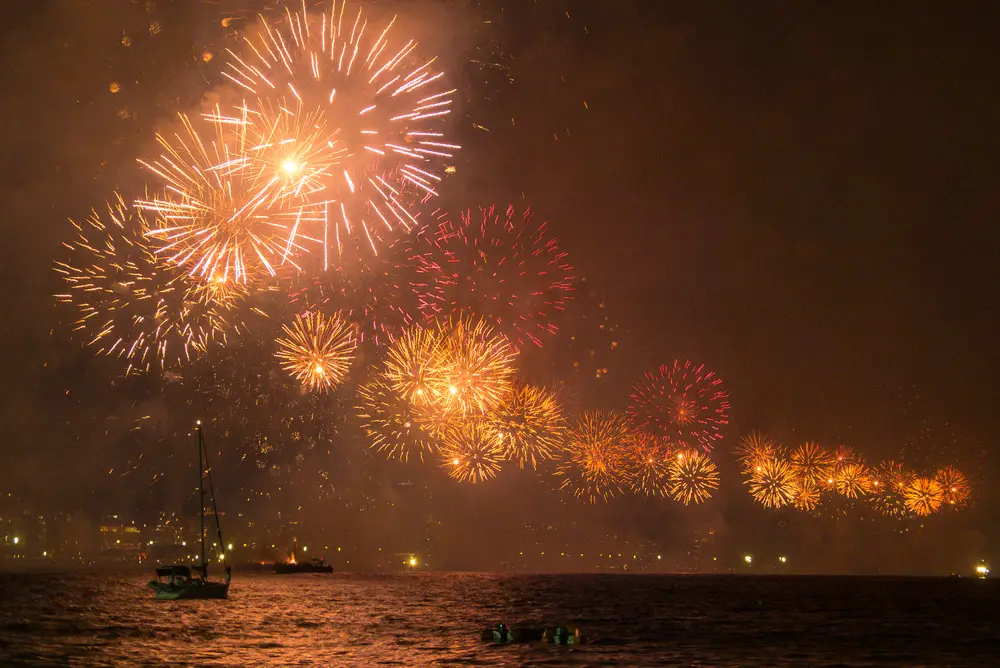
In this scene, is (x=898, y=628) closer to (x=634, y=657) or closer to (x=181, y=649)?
(x=634, y=657)

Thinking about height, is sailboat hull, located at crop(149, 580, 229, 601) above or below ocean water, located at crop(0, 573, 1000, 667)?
above

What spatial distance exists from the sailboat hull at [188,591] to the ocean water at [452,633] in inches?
74.1

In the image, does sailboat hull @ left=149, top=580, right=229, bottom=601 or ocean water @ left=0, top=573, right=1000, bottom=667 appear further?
sailboat hull @ left=149, top=580, right=229, bottom=601

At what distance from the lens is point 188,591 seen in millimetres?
122500

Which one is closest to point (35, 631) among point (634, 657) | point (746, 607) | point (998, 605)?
point (634, 657)

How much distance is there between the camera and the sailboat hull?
122125mm

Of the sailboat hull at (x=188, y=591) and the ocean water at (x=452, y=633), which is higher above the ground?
the sailboat hull at (x=188, y=591)

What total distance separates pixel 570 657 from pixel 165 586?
251 ft

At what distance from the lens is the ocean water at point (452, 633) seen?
213 feet

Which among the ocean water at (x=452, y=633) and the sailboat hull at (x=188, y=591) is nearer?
the ocean water at (x=452, y=633)

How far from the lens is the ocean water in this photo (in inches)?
2552

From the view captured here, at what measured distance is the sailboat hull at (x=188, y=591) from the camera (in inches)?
4808

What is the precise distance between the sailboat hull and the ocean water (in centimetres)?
188

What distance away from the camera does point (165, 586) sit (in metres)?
123
